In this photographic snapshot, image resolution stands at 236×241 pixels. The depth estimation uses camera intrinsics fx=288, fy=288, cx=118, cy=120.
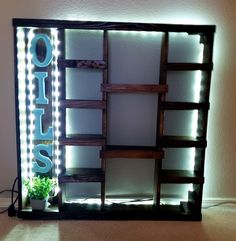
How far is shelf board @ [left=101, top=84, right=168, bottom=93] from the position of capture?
1.89 meters

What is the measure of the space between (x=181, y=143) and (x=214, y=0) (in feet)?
3.34

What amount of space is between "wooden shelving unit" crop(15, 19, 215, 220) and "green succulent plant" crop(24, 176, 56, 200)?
10 cm

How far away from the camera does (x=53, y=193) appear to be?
2150 mm

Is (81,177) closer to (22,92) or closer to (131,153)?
(131,153)

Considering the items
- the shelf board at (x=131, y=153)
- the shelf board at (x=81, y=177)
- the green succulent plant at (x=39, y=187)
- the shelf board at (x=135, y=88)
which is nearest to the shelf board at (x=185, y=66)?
the shelf board at (x=135, y=88)

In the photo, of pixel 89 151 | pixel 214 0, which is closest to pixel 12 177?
pixel 89 151

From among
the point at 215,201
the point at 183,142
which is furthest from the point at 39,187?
the point at 215,201

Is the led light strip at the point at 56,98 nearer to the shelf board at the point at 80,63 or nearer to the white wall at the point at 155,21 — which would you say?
the shelf board at the point at 80,63

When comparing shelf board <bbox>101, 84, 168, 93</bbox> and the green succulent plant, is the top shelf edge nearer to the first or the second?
shelf board <bbox>101, 84, 168, 93</bbox>

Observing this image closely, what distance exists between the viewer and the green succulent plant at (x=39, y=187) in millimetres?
1979

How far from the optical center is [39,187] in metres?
1.98

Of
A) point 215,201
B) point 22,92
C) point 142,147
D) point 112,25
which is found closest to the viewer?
point 112,25

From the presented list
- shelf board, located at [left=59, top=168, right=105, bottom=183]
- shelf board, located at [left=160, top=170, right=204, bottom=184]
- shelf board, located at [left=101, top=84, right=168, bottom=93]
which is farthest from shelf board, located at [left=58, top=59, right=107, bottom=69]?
shelf board, located at [left=160, top=170, right=204, bottom=184]

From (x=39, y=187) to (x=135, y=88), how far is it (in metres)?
0.94
